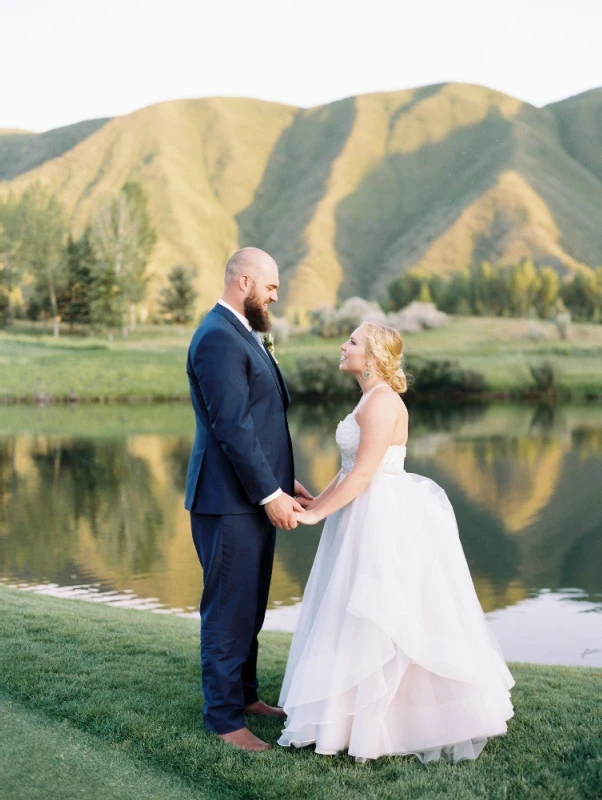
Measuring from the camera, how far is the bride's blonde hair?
5223 millimetres

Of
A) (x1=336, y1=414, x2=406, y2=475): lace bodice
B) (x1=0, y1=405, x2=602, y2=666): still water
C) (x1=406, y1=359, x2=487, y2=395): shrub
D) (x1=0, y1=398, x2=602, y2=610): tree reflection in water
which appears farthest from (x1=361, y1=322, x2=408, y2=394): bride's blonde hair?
(x1=406, y1=359, x2=487, y2=395): shrub

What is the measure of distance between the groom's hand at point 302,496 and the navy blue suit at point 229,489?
0.42 meters

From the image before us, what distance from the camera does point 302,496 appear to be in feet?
19.1

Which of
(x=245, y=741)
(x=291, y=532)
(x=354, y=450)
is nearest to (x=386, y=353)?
(x=354, y=450)

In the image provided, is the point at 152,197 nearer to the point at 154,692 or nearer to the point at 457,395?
the point at 457,395

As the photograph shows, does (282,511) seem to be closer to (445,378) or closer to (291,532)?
(291,532)

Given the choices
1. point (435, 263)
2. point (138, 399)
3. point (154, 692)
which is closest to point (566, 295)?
point (138, 399)

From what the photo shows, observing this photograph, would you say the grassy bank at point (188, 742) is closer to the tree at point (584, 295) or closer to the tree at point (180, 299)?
the tree at point (180, 299)

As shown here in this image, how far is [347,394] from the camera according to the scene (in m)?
56.1

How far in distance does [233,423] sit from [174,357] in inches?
2232

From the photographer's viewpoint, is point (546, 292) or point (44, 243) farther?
point (546, 292)

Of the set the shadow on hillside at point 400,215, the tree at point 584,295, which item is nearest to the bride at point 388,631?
the tree at point 584,295

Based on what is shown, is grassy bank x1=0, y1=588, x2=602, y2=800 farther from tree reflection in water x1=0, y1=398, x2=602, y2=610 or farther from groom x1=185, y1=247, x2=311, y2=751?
tree reflection in water x1=0, y1=398, x2=602, y2=610

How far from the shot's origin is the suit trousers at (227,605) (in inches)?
204
